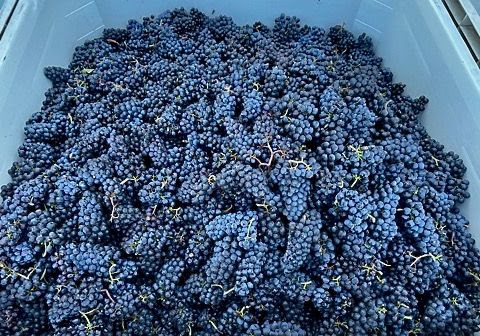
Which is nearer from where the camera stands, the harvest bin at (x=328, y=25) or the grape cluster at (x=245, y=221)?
the grape cluster at (x=245, y=221)

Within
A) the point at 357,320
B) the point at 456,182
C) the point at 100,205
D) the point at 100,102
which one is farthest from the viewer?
the point at 100,102

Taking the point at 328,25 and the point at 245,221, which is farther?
the point at 328,25

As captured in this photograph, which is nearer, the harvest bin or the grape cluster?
the grape cluster

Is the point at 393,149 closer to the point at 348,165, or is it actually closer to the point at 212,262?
the point at 348,165

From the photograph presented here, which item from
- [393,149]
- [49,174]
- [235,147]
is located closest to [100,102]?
[49,174]

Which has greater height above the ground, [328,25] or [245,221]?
[328,25]
